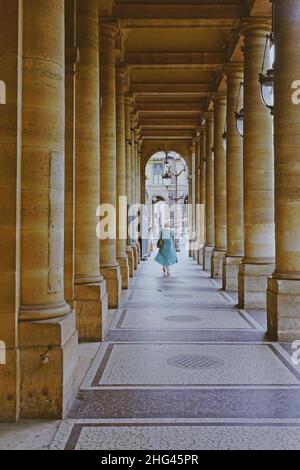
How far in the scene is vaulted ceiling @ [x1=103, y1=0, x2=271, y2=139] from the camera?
14438 mm

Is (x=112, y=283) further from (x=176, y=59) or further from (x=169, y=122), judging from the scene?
(x=169, y=122)

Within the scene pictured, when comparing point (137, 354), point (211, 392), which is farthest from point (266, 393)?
point (137, 354)

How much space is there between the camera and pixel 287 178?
9.65m

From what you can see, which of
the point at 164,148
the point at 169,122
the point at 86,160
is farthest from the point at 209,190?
the point at 86,160

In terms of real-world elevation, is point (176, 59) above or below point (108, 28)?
above

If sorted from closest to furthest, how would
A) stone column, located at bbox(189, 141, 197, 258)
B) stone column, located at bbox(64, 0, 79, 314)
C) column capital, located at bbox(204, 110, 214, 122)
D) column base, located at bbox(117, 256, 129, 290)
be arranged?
1. stone column, located at bbox(64, 0, 79, 314)
2. column base, located at bbox(117, 256, 129, 290)
3. column capital, located at bbox(204, 110, 214, 122)
4. stone column, located at bbox(189, 141, 197, 258)

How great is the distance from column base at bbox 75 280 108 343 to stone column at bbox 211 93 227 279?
38.5 ft

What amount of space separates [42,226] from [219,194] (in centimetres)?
1563

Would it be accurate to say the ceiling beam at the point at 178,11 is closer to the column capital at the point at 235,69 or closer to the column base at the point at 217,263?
the column capital at the point at 235,69

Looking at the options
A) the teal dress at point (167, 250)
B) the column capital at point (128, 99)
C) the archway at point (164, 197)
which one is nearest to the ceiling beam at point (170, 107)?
the column capital at point (128, 99)

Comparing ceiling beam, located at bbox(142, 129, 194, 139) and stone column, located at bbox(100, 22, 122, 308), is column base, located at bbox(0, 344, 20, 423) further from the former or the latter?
ceiling beam, located at bbox(142, 129, 194, 139)

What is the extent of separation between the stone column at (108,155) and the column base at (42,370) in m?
7.08

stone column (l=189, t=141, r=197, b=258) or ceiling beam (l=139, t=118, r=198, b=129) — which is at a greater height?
ceiling beam (l=139, t=118, r=198, b=129)

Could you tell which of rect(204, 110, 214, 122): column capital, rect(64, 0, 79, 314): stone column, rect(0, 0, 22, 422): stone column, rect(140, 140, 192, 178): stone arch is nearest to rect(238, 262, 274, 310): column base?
rect(64, 0, 79, 314): stone column
